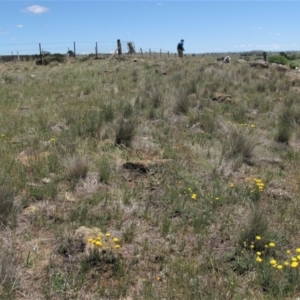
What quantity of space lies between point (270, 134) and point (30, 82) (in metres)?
9.68

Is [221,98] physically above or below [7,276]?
above

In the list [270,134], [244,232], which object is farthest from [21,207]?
[270,134]

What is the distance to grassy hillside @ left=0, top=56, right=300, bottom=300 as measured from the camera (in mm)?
3031

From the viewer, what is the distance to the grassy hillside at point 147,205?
3.03 m

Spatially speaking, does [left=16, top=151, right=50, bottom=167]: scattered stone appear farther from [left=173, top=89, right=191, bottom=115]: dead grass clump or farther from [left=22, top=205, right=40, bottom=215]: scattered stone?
[left=173, top=89, right=191, bottom=115]: dead grass clump

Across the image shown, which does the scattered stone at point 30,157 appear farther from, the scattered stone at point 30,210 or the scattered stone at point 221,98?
the scattered stone at point 221,98

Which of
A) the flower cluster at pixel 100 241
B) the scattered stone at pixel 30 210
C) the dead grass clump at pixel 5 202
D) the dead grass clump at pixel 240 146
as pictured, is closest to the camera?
the flower cluster at pixel 100 241

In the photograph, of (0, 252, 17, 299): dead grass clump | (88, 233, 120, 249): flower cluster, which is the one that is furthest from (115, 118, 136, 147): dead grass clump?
(0, 252, 17, 299): dead grass clump

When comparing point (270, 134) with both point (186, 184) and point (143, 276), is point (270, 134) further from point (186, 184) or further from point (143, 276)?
point (143, 276)

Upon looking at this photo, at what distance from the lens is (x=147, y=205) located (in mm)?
4242

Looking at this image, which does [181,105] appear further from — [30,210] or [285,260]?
[285,260]

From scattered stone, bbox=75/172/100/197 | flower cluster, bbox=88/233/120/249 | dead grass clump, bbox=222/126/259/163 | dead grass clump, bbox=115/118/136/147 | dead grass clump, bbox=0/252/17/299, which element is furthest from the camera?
dead grass clump, bbox=115/118/136/147

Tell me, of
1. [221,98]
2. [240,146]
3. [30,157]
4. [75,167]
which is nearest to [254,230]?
[75,167]

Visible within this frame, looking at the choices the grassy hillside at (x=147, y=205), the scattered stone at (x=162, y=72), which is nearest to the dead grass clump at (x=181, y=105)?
the grassy hillside at (x=147, y=205)
